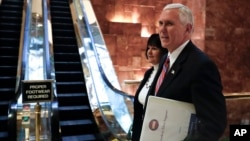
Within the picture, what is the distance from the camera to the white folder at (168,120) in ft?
4.81

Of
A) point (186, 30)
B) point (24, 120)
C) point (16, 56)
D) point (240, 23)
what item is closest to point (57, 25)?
point (16, 56)

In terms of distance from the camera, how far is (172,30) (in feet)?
5.21

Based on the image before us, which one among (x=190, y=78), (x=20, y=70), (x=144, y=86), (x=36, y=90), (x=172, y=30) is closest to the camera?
(x=190, y=78)

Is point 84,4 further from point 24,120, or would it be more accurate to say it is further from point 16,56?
point 24,120

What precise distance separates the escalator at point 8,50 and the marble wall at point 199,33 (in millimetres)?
2304

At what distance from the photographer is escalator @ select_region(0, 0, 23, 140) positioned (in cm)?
516

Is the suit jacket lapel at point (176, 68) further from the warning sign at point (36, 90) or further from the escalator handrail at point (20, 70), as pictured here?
the escalator handrail at point (20, 70)

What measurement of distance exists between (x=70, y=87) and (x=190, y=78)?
478 centimetres

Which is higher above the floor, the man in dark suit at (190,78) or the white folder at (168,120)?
the man in dark suit at (190,78)

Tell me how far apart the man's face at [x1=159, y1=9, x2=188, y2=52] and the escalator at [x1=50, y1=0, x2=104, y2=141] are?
359 cm

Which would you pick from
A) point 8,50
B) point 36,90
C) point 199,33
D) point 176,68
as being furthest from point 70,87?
point 176,68

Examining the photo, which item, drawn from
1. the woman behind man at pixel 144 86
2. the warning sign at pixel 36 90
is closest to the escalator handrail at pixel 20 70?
the warning sign at pixel 36 90

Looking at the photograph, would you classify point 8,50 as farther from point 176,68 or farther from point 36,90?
point 176,68

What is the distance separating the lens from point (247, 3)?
8.49 m
